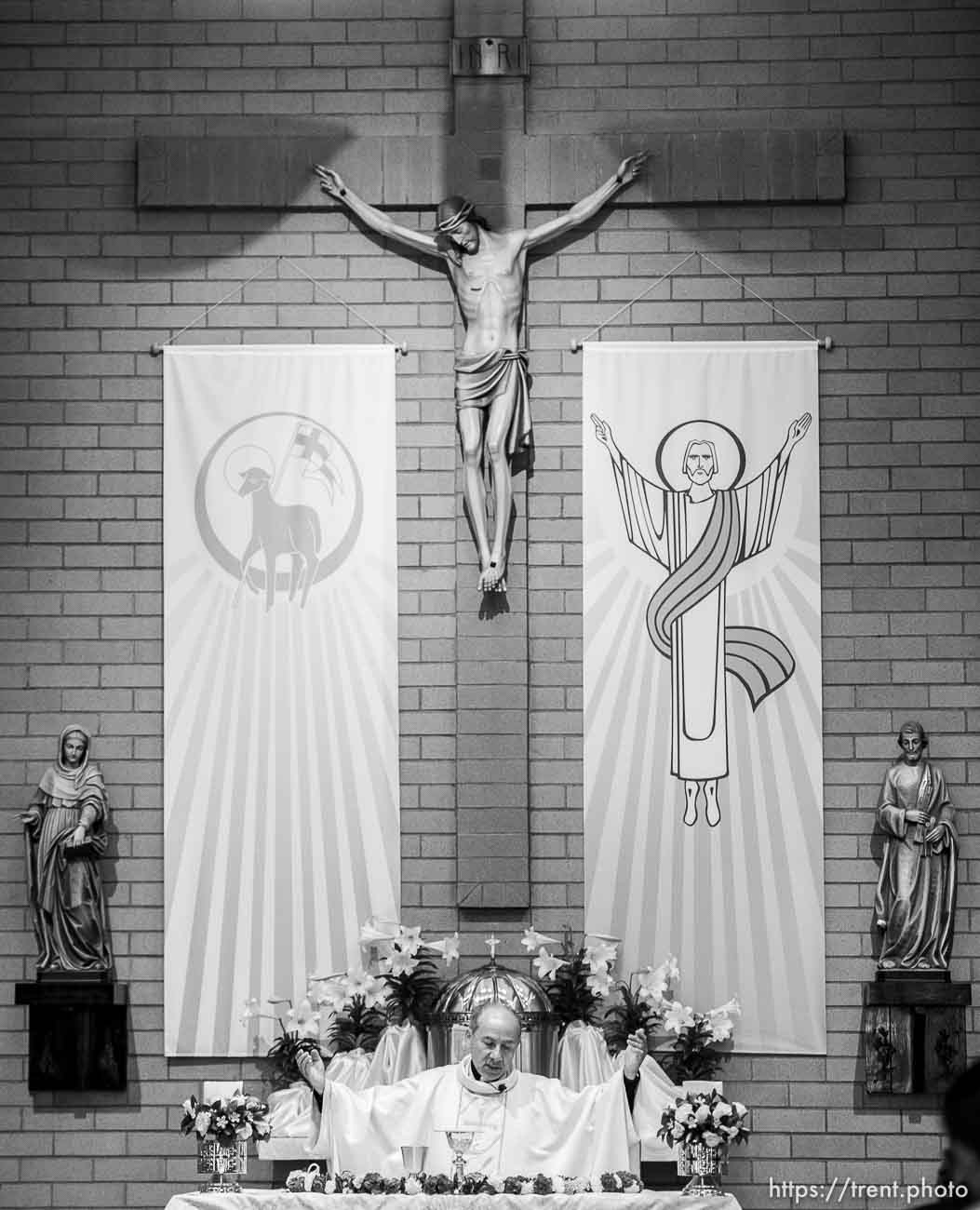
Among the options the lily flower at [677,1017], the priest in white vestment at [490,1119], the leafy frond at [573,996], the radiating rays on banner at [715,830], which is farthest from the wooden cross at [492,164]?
the priest in white vestment at [490,1119]

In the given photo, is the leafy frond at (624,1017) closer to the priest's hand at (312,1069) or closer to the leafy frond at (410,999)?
the leafy frond at (410,999)

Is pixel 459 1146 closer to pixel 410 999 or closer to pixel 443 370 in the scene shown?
pixel 410 999

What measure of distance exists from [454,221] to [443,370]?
0.62 metres

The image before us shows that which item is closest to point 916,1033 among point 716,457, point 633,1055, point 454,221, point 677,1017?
point 677,1017

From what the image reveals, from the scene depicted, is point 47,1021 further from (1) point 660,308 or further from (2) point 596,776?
(1) point 660,308

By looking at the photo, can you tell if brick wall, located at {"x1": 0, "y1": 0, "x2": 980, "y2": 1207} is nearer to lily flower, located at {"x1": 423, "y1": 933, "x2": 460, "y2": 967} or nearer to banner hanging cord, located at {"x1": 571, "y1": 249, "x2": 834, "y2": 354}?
banner hanging cord, located at {"x1": 571, "y1": 249, "x2": 834, "y2": 354}

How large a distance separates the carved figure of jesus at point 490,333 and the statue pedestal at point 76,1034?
87.7 inches

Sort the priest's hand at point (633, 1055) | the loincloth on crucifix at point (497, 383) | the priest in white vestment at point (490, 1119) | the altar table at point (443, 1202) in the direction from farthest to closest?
the loincloth on crucifix at point (497, 383)
the priest's hand at point (633, 1055)
the priest in white vestment at point (490, 1119)
the altar table at point (443, 1202)

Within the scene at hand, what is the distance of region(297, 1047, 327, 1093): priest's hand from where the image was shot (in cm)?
691

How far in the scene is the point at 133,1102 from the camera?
756cm

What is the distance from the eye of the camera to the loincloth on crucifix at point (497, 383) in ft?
25.3

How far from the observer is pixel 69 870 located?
7.47 meters

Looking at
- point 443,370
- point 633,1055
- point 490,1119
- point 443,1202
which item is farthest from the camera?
point 443,370

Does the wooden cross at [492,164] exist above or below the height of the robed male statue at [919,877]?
above
